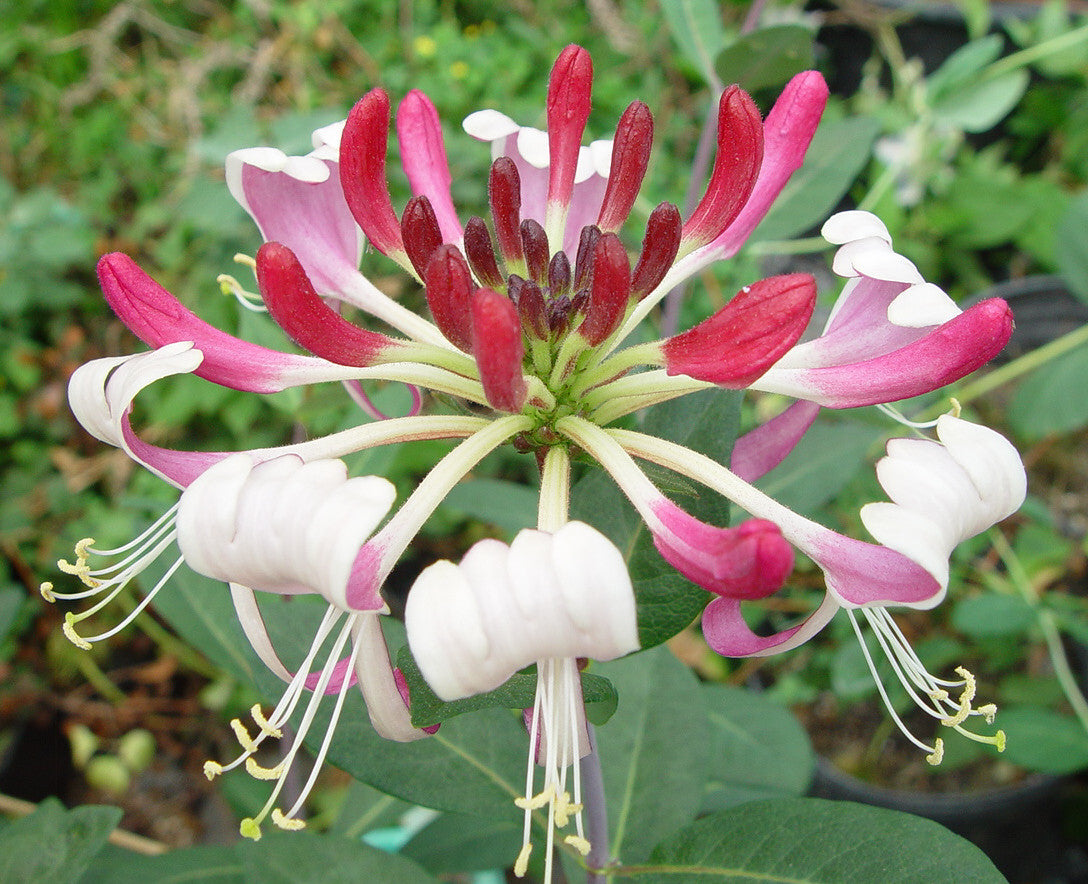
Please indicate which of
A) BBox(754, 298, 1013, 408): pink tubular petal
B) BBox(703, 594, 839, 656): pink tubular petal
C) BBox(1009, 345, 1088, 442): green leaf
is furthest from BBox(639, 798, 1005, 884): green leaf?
BBox(1009, 345, 1088, 442): green leaf

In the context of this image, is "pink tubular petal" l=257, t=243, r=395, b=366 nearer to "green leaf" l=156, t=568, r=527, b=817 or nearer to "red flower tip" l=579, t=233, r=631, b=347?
"red flower tip" l=579, t=233, r=631, b=347

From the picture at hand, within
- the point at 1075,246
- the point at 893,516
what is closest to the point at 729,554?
the point at 893,516

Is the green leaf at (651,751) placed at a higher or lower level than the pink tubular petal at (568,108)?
lower

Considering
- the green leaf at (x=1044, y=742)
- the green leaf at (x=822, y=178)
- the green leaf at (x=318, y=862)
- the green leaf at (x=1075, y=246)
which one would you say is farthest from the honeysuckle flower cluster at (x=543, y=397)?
the green leaf at (x=1075, y=246)

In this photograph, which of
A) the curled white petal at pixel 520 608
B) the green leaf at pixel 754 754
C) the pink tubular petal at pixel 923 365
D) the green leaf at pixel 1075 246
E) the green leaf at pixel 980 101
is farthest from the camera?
the green leaf at pixel 1075 246

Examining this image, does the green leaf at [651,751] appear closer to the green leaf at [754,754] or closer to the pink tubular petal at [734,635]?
the green leaf at [754,754]

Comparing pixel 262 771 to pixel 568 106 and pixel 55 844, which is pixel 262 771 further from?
pixel 568 106
